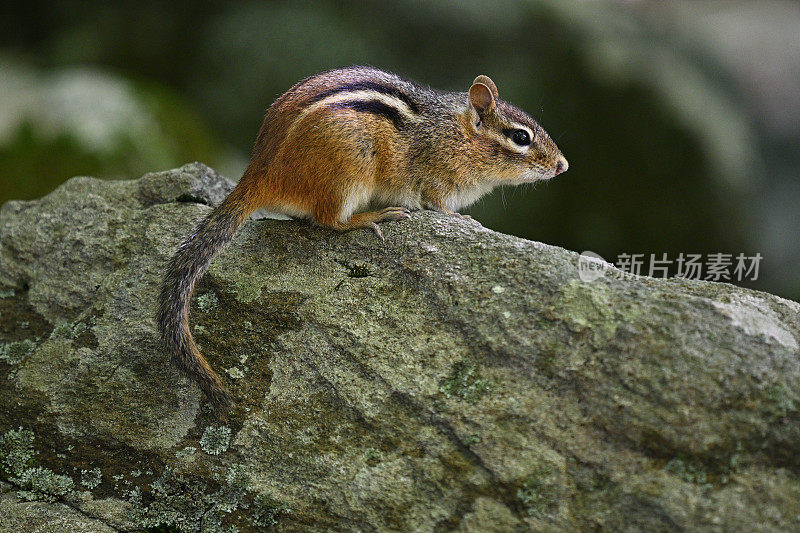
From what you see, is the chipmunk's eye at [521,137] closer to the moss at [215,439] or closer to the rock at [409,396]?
the rock at [409,396]

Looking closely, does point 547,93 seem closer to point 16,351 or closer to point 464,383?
point 464,383

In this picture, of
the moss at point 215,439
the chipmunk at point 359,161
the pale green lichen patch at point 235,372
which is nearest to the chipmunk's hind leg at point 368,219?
the chipmunk at point 359,161

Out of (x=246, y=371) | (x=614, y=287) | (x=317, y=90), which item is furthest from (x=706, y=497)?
(x=317, y=90)

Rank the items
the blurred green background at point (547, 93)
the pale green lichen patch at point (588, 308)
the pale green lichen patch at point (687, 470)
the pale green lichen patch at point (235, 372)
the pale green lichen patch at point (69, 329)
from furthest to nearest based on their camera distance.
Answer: the blurred green background at point (547, 93) < the pale green lichen patch at point (69, 329) < the pale green lichen patch at point (235, 372) < the pale green lichen patch at point (588, 308) < the pale green lichen patch at point (687, 470)

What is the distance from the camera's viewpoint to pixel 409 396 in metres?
2.84

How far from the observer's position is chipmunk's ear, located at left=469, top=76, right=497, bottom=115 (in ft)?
13.2

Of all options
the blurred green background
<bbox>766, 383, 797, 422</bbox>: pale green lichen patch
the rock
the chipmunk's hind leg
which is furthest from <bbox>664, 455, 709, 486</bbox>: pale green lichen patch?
the blurred green background

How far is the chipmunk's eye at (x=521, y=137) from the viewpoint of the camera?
13.7 feet

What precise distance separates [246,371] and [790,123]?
739 cm

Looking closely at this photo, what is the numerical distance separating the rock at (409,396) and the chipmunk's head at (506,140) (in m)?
0.84

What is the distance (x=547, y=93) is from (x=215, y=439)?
5.77 metres

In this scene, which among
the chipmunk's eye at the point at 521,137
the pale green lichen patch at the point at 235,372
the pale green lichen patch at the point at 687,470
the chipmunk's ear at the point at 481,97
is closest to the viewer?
the pale green lichen patch at the point at 687,470

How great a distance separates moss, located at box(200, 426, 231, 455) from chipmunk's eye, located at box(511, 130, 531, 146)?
2.22 metres

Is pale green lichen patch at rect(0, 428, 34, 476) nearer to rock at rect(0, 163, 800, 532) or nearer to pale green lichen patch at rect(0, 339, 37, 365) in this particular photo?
rock at rect(0, 163, 800, 532)
